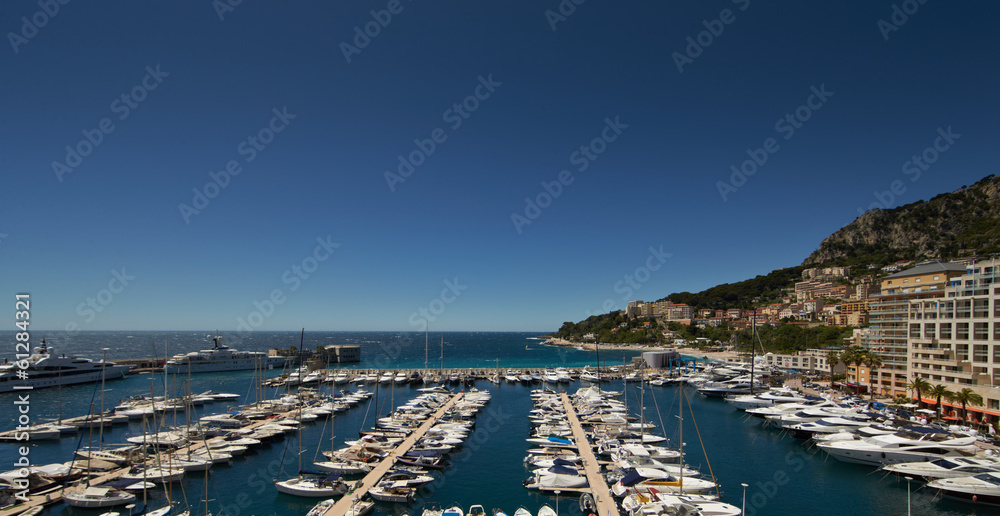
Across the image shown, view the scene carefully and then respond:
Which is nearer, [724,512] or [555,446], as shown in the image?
[724,512]

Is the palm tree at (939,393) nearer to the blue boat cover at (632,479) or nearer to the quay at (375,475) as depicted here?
the blue boat cover at (632,479)

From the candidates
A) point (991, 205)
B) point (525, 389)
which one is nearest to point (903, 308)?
point (525, 389)

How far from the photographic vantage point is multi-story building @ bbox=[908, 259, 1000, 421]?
3619cm

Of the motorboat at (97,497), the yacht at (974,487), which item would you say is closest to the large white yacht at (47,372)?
the motorboat at (97,497)

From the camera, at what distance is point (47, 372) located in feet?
199

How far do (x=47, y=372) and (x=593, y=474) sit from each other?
70.7m

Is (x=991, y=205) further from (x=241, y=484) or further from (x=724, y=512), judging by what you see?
(x=241, y=484)

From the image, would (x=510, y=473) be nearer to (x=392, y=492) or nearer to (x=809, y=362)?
(x=392, y=492)

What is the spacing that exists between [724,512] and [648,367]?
72502 millimetres

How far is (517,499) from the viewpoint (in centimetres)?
2552

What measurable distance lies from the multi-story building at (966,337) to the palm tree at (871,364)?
475 cm

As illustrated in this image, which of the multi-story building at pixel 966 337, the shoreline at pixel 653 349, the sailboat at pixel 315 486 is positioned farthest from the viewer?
the shoreline at pixel 653 349

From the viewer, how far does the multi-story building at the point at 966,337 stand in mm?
36188

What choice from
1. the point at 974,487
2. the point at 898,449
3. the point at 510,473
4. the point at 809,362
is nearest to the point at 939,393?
the point at 898,449
